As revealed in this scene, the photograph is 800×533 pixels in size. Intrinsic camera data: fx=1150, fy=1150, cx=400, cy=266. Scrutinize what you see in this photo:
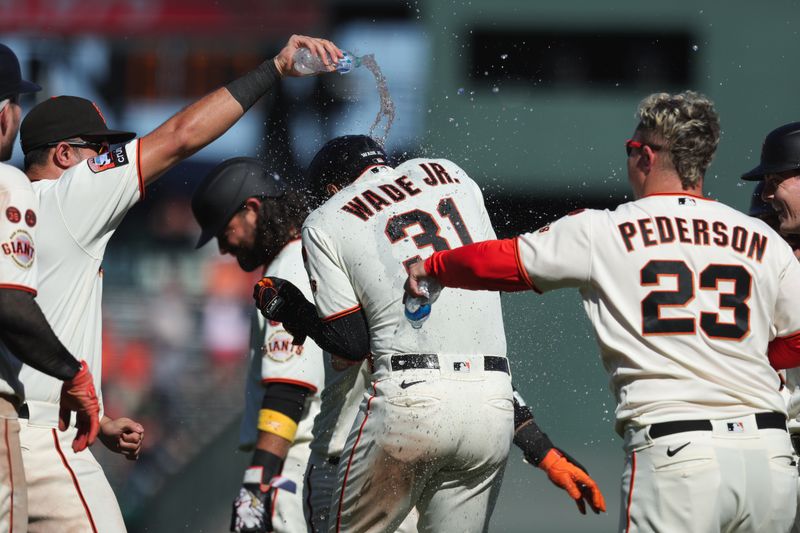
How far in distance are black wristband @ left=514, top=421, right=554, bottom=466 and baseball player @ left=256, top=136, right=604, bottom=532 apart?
78 millimetres

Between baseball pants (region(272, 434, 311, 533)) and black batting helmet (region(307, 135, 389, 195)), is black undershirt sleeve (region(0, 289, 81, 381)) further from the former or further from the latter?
baseball pants (region(272, 434, 311, 533))

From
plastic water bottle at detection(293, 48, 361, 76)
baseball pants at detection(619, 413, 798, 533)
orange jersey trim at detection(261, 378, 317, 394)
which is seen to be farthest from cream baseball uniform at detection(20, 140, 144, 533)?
baseball pants at detection(619, 413, 798, 533)

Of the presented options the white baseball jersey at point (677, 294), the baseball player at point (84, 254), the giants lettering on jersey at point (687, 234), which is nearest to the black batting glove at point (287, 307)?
the baseball player at point (84, 254)

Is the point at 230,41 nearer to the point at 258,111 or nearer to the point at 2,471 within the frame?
the point at 258,111

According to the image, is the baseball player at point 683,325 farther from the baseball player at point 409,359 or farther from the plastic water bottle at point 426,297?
the baseball player at point 409,359

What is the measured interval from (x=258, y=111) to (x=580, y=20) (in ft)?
27.9

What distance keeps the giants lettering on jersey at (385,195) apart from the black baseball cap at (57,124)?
3.75 feet

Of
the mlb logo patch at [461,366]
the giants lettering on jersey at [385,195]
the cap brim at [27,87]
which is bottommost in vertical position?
the mlb logo patch at [461,366]

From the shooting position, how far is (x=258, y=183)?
661cm

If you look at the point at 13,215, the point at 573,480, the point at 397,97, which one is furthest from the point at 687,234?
the point at 397,97

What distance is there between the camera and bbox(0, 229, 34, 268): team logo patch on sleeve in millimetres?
4043

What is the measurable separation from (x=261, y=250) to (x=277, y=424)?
115 centimetres

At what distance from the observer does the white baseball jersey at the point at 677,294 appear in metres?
3.93

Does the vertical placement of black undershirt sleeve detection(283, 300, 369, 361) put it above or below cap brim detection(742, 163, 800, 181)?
below
